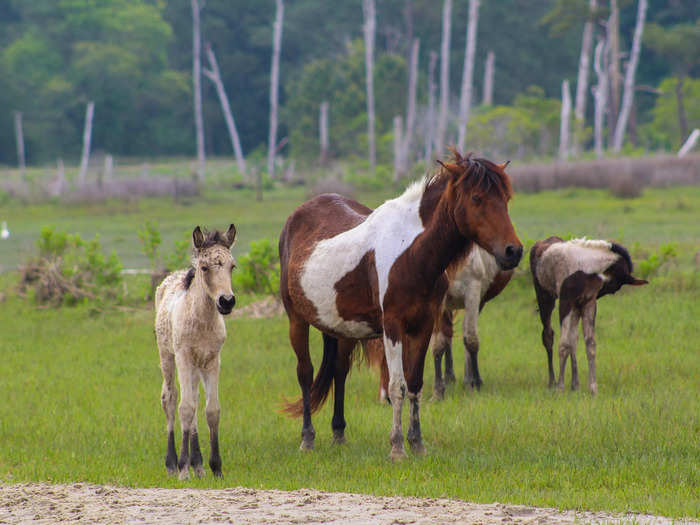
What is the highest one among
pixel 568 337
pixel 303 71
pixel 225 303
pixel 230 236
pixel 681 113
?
pixel 303 71

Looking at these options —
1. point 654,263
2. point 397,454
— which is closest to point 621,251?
point 397,454

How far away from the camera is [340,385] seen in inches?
372

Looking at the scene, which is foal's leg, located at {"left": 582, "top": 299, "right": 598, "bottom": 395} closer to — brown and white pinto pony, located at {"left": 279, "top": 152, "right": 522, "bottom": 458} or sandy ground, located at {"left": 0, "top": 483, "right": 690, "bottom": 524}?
brown and white pinto pony, located at {"left": 279, "top": 152, "right": 522, "bottom": 458}

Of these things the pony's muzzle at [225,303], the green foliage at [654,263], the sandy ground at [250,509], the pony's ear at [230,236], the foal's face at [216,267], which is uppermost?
the pony's ear at [230,236]

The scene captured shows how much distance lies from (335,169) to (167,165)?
55.5ft

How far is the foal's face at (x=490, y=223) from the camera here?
7629 mm

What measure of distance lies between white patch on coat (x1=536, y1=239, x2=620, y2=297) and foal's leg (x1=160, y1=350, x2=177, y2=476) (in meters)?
4.43

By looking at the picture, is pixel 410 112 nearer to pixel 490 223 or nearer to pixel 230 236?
pixel 490 223

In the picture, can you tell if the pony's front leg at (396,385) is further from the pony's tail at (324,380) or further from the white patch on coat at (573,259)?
the white patch on coat at (573,259)

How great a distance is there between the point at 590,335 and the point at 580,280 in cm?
59

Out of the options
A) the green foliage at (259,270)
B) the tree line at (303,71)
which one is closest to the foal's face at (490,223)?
the green foliage at (259,270)

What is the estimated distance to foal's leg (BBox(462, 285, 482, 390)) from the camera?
36.4 feet

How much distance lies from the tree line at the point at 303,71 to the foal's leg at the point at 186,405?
46.1 meters

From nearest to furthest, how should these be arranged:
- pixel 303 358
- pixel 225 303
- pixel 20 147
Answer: pixel 225 303 < pixel 303 358 < pixel 20 147
